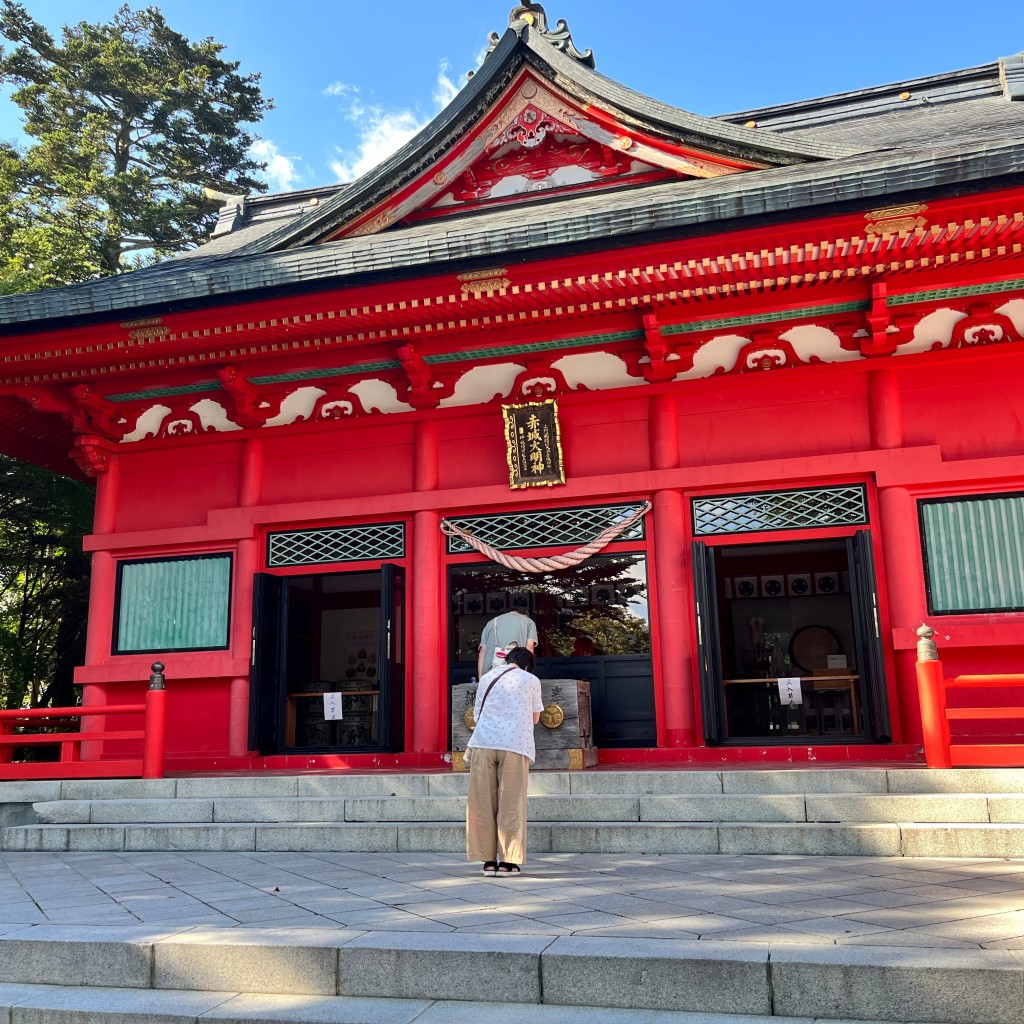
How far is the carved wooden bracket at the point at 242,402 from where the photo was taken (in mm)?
9758

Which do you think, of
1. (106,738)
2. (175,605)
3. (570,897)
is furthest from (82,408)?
(570,897)

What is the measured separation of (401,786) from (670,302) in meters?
4.97

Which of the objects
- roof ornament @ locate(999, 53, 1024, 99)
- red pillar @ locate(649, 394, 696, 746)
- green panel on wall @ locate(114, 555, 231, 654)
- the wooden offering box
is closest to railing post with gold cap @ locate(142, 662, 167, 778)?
green panel on wall @ locate(114, 555, 231, 654)

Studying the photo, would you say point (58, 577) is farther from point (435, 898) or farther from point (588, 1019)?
point (588, 1019)

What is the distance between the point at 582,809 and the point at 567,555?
295 centimetres

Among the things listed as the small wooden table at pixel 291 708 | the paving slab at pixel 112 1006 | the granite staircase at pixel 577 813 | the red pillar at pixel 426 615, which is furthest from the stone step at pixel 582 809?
the paving slab at pixel 112 1006

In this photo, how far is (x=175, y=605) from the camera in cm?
1014

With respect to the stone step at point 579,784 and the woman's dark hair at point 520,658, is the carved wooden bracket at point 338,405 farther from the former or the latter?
the woman's dark hair at point 520,658

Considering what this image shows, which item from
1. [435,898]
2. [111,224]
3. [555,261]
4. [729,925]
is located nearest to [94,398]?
[555,261]

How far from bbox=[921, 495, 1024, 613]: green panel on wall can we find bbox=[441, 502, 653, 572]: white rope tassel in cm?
273

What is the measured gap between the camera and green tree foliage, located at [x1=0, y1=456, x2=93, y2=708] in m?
14.6

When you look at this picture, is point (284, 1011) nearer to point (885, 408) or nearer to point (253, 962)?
point (253, 962)

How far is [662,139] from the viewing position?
9.59 metres

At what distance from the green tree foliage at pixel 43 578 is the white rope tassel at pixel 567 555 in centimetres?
847
